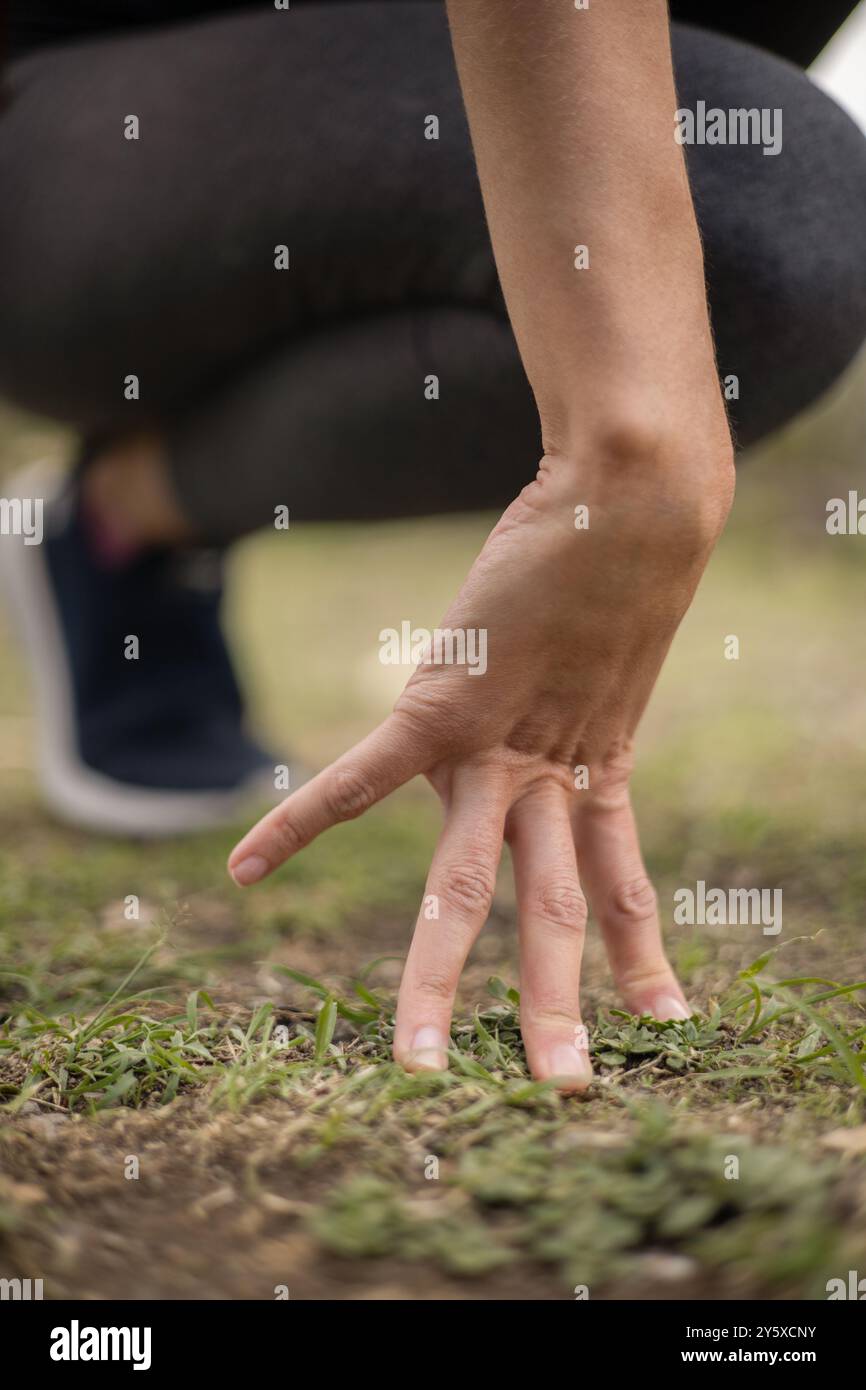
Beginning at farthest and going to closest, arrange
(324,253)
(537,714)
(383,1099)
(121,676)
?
(121,676) → (324,253) → (537,714) → (383,1099)

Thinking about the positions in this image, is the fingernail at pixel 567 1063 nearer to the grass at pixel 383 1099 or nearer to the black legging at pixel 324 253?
the grass at pixel 383 1099

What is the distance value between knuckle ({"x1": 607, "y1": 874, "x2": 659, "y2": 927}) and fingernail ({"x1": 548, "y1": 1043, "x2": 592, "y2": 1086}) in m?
0.16

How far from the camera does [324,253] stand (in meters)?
1.52

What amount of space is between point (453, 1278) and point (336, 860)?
1.11m

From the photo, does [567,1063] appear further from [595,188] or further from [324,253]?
[324,253]

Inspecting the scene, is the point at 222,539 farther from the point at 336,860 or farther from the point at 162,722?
the point at 336,860

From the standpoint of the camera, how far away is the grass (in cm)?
73

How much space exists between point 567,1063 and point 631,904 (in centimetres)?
19

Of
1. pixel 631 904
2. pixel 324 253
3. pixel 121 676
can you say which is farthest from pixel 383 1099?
pixel 121 676

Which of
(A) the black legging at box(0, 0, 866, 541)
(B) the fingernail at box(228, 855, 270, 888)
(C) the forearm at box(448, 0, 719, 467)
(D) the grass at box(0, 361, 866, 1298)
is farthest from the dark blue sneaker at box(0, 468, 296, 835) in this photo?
(C) the forearm at box(448, 0, 719, 467)

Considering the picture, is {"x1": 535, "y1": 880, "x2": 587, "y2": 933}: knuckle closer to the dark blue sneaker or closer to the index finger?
the index finger

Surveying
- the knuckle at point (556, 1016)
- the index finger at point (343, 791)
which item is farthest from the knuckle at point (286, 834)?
the knuckle at point (556, 1016)

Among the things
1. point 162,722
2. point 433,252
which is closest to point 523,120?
point 433,252

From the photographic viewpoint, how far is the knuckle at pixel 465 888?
37.4 inches
